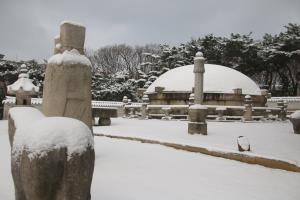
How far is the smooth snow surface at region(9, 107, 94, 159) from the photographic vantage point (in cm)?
254

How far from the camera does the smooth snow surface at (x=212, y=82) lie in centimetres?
2230

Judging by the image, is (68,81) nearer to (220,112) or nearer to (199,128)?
(199,128)

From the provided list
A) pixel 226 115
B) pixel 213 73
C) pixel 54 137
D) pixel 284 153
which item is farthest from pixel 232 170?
pixel 213 73

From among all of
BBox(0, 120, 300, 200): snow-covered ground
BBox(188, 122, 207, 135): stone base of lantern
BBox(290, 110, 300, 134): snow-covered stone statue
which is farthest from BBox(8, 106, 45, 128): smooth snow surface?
BBox(290, 110, 300, 134): snow-covered stone statue

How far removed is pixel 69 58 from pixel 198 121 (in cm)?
609

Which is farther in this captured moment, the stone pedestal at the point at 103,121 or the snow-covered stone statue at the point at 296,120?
the stone pedestal at the point at 103,121

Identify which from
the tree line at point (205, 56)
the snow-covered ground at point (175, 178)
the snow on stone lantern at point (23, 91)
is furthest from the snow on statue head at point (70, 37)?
the tree line at point (205, 56)

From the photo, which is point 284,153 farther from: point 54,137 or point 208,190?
point 54,137

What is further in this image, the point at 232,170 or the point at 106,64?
the point at 106,64

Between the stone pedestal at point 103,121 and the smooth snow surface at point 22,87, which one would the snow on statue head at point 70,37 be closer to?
the smooth snow surface at point 22,87

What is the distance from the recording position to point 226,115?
1928 cm

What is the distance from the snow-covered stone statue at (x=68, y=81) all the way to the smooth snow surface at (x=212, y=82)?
54.2 feet

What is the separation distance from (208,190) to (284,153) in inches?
142

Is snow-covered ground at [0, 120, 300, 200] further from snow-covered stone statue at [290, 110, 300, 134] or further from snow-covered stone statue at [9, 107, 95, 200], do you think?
snow-covered stone statue at [290, 110, 300, 134]
